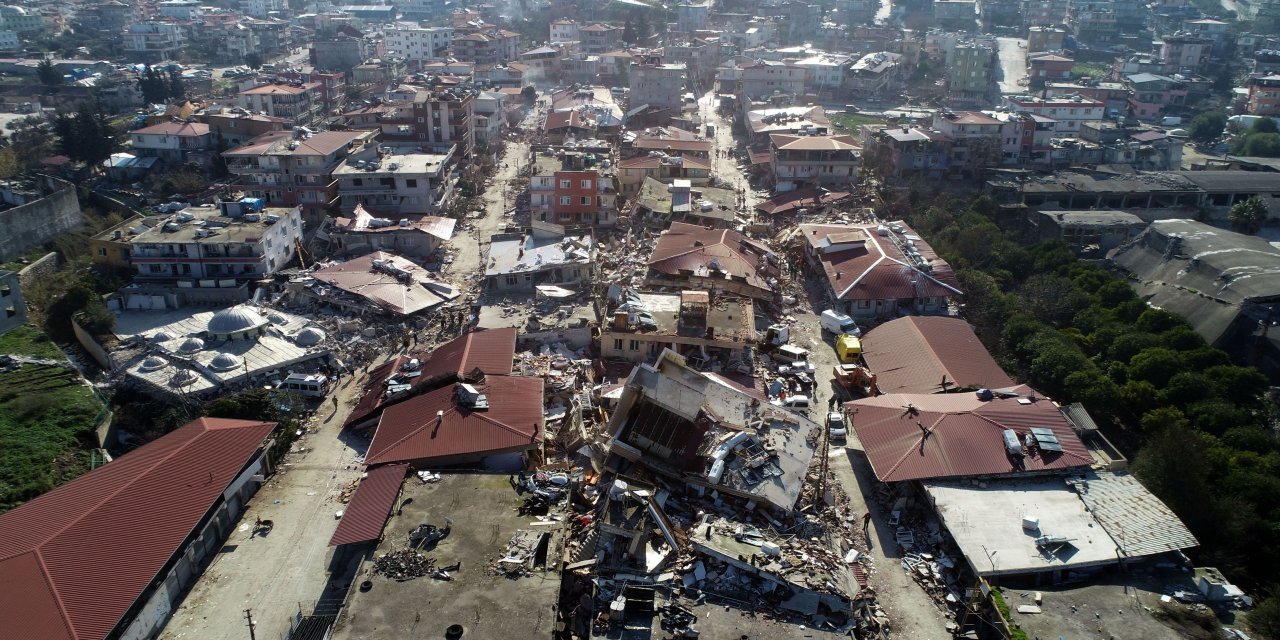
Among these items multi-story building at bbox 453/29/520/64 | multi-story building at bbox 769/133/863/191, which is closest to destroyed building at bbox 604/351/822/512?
multi-story building at bbox 769/133/863/191

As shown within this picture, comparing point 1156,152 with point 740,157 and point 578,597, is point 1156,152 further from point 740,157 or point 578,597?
point 578,597

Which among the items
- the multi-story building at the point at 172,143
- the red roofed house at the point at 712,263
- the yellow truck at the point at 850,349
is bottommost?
the yellow truck at the point at 850,349

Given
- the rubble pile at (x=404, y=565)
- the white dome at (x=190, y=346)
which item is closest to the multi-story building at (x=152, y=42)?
the white dome at (x=190, y=346)

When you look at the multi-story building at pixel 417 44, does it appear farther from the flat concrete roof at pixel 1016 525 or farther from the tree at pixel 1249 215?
the flat concrete roof at pixel 1016 525

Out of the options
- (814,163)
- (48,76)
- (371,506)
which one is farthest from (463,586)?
(48,76)

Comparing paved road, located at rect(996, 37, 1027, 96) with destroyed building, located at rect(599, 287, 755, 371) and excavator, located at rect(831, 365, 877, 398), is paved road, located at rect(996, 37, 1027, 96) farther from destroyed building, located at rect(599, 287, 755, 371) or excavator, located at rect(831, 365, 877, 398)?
destroyed building, located at rect(599, 287, 755, 371)

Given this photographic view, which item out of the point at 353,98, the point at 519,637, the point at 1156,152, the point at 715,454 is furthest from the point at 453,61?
the point at 519,637
